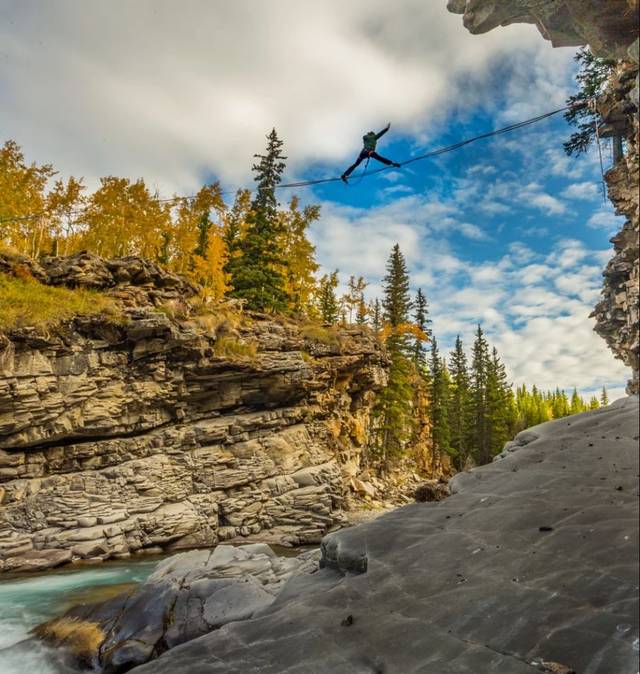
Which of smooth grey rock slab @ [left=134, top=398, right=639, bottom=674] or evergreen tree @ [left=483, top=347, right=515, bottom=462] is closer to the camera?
smooth grey rock slab @ [left=134, top=398, right=639, bottom=674]

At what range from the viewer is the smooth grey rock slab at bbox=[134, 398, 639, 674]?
3.93m

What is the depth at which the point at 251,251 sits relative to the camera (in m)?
31.1

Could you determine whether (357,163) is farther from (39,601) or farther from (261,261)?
(261,261)

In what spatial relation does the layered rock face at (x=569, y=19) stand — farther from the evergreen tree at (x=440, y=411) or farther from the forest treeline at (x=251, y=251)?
the evergreen tree at (x=440, y=411)

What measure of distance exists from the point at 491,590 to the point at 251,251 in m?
28.6

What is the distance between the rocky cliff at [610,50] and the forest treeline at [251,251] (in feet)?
65.2

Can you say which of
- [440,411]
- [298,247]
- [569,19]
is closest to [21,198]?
[298,247]

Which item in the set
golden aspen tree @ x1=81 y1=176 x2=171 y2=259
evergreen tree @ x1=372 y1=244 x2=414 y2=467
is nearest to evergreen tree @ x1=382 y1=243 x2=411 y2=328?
evergreen tree @ x1=372 y1=244 x2=414 y2=467

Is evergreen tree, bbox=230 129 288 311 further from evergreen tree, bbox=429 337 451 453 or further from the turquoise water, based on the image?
evergreen tree, bbox=429 337 451 453

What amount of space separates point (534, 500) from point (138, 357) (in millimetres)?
19535

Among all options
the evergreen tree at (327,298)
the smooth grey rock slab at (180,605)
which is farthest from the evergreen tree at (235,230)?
Result: the smooth grey rock slab at (180,605)

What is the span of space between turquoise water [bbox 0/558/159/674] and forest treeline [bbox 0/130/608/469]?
15985 millimetres

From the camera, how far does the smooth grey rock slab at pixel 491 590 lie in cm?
393

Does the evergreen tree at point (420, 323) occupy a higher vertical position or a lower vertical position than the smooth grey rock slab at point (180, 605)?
higher
